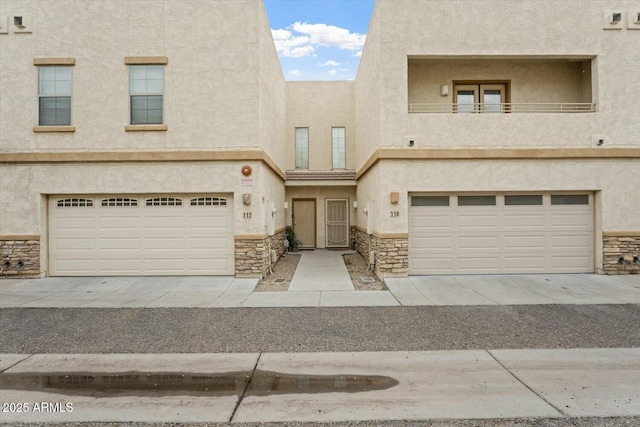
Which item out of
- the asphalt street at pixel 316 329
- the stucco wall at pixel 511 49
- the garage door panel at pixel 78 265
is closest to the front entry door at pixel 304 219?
the stucco wall at pixel 511 49

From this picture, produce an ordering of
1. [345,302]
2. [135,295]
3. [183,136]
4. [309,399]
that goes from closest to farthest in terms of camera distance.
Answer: [309,399] → [345,302] → [135,295] → [183,136]

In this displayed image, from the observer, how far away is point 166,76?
9781 millimetres

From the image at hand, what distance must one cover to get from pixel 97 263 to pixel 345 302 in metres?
7.47

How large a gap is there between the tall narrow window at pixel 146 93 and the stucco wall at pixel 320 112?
26.0 ft

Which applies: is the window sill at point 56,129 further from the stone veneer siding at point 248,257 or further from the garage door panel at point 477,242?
the garage door panel at point 477,242

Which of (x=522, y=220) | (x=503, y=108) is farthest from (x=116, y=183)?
(x=503, y=108)

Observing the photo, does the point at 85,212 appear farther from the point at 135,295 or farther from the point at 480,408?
the point at 480,408

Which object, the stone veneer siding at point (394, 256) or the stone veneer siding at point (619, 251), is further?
the stone veneer siding at point (619, 251)

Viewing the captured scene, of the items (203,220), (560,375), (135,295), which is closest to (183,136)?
(203,220)

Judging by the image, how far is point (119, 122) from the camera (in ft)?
32.0

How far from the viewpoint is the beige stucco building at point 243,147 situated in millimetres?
9633

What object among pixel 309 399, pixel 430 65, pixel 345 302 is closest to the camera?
pixel 309 399

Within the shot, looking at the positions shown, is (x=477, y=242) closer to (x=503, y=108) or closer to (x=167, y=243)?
(x=503, y=108)

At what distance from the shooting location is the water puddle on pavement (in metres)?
4.01
